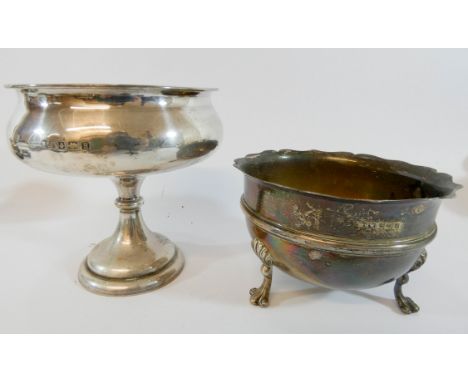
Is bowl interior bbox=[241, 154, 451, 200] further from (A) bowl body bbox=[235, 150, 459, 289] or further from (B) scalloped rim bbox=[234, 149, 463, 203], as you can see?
(A) bowl body bbox=[235, 150, 459, 289]

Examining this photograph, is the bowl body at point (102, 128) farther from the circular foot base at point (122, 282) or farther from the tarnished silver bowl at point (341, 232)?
the circular foot base at point (122, 282)

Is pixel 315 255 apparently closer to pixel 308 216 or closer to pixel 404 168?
pixel 308 216

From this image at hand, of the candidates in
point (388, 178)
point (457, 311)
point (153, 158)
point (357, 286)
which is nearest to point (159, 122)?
point (153, 158)

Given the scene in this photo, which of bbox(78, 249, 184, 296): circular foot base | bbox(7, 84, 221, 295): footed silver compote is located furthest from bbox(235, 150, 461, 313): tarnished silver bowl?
bbox(78, 249, 184, 296): circular foot base

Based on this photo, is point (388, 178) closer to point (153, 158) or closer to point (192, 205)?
point (153, 158)

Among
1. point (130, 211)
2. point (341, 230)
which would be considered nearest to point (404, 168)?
point (341, 230)
